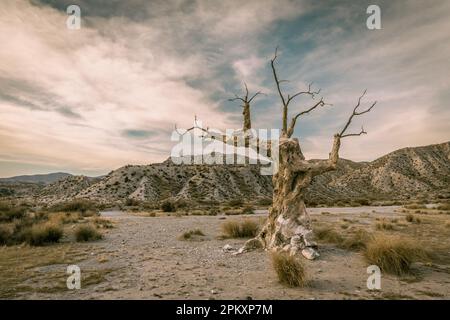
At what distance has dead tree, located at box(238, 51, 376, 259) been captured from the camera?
427 inches

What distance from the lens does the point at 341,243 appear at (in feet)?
38.8

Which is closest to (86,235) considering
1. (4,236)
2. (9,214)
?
(4,236)

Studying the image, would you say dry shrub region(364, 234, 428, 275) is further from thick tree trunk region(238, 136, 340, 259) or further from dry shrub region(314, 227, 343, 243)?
dry shrub region(314, 227, 343, 243)

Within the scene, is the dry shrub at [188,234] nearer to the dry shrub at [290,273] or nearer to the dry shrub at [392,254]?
the dry shrub at [290,273]

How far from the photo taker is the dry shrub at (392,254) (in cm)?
802

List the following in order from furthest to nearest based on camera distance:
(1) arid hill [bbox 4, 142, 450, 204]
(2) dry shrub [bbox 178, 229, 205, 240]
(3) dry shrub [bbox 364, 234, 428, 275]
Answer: (1) arid hill [bbox 4, 142, 450, 204] → (2) dry shrub [bbox 178, 229, 205, 240] → (3) dry shrub [bbox 364, 234, 428, 275]

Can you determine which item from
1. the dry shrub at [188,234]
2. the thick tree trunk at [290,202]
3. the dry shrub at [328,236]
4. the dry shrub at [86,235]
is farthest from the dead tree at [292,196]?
the dry shrub at [86,235]

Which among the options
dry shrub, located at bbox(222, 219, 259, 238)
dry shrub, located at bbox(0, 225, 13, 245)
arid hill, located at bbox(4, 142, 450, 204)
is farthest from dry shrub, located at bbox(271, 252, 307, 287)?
arid hill, located at bbox(4, 142, 450, 204)

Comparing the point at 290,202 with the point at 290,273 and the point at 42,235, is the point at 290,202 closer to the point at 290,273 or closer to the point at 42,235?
the point at 290,273

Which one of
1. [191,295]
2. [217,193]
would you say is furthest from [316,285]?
[217,193]

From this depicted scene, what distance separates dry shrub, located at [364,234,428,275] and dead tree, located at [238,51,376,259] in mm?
2264

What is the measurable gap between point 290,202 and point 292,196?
0.22 meters

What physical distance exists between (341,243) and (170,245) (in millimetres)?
6408
